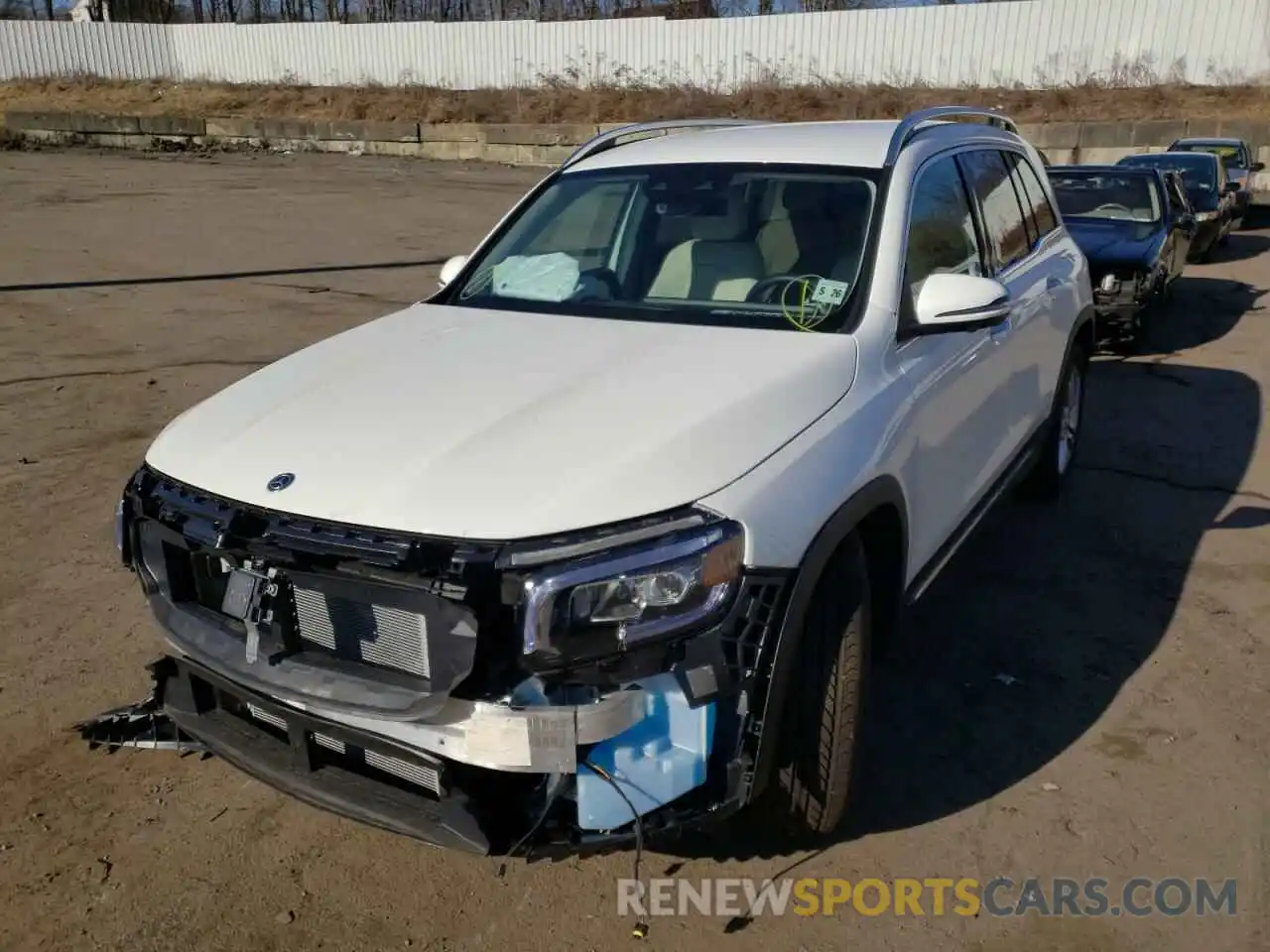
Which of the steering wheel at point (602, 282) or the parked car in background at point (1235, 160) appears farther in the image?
the parked car in background at point (1235, 160)

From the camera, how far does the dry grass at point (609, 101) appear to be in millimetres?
26750

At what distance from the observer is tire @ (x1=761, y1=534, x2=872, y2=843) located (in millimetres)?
2701

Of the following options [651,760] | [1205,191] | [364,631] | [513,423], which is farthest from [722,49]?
[651,760]

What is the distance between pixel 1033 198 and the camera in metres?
5.16

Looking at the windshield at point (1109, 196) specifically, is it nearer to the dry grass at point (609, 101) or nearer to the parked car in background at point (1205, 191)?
the parked car in background at point (1205, 191)

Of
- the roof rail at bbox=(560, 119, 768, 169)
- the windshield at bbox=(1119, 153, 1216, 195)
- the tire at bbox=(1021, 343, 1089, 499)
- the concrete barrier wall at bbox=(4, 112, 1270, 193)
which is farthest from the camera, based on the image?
the concrete barrier wall at bbox=(4, 112, 1270, 193)

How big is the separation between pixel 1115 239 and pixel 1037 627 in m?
6.23

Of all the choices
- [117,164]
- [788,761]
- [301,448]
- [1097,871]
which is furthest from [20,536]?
[117,164]

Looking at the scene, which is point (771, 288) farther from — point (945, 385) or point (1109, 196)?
point (1109, 196)

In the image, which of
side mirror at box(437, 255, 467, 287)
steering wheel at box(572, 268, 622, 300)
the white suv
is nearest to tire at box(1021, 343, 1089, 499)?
the white suv

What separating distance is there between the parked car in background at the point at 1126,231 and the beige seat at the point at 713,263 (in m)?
5.06

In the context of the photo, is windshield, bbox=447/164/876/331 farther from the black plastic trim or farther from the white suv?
the black plastic trim

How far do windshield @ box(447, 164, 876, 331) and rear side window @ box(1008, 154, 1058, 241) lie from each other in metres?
1.75

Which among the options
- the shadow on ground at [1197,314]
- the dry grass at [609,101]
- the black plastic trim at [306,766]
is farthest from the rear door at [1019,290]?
the dry grass at [609,101]
